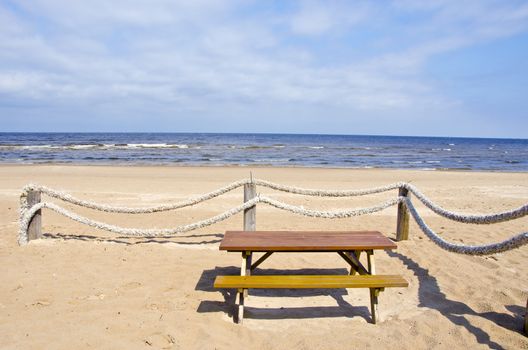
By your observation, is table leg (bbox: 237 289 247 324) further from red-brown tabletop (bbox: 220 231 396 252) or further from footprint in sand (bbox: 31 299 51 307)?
footprint in sand (bbox: 31 299 51 307)

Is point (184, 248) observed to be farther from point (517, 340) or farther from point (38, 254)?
point (517, 340)

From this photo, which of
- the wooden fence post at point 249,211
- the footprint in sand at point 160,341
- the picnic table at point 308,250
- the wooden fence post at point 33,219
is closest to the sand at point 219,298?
the footprint in sand at point 160,341

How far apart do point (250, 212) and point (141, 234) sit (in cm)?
182

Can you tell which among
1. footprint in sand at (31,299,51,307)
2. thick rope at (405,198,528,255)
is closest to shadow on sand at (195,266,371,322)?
thick rope at (405,198,528,255)

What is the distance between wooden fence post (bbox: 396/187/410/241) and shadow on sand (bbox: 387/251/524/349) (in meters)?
1.65

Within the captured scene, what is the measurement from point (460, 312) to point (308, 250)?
1.70 metres

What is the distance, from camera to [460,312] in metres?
4.16

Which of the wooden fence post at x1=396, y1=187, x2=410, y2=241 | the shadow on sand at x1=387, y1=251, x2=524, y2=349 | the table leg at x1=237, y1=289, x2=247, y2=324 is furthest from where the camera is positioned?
the wooden fence post at x1=396, y1=187, x2=410, y2=241

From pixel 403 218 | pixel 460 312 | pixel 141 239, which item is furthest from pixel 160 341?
pixel 403 218

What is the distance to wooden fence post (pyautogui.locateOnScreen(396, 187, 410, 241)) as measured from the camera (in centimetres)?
675

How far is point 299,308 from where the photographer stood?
4.48 meters

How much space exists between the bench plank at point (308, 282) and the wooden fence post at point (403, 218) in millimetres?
3029

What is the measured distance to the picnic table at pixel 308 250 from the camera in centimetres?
379

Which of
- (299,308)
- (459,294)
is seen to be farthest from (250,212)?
(459,294)
